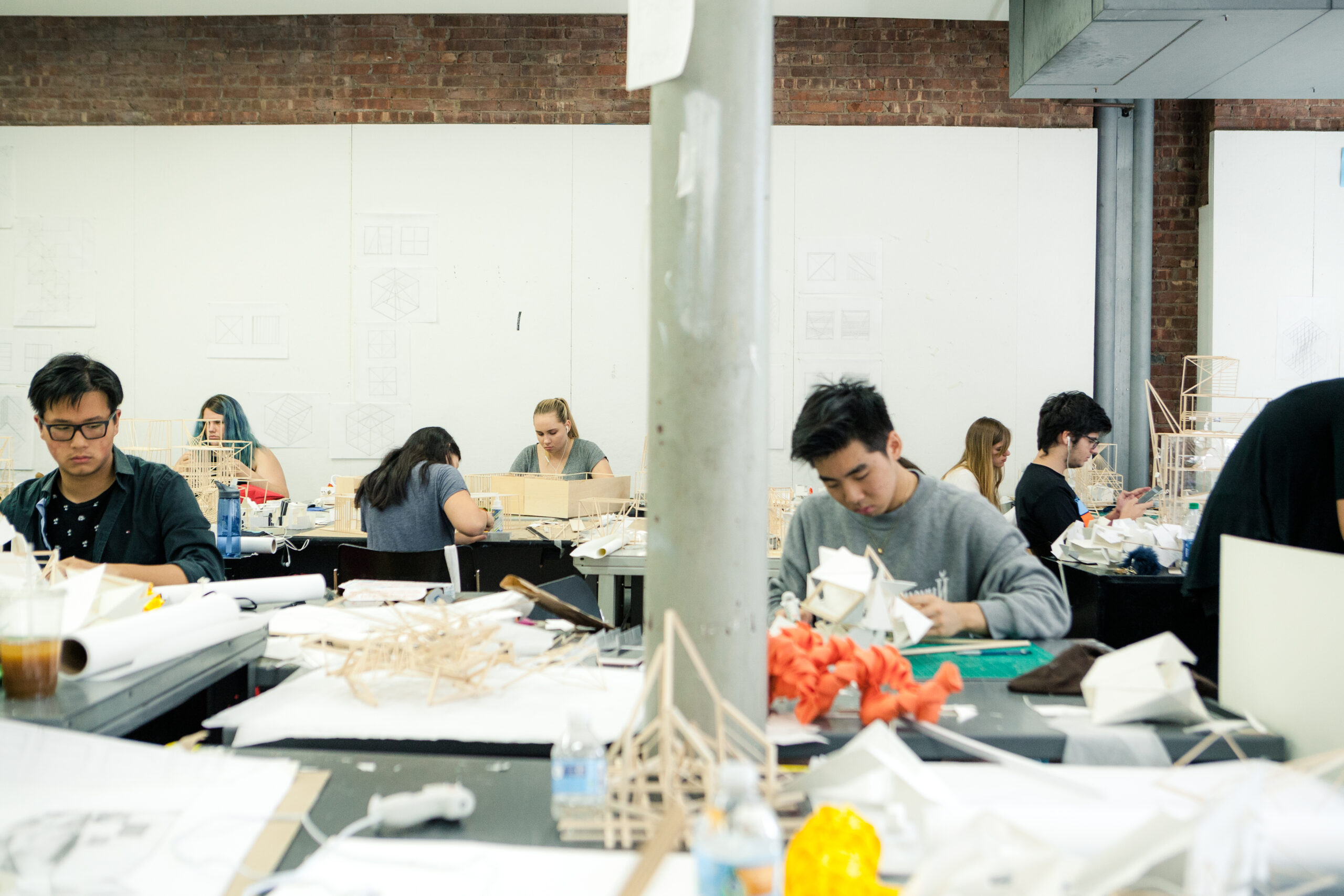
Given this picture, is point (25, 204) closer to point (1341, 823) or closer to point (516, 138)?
point (516, 138)

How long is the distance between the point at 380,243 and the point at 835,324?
123 inches

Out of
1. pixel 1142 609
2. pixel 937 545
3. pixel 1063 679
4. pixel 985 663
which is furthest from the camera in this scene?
pixel 1142 609

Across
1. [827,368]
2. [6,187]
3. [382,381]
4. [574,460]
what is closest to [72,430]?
[574,460]

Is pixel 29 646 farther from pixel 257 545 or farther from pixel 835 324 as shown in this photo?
pixel 835 324

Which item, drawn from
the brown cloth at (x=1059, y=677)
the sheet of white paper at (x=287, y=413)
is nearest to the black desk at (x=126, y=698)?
the brown cloth at (x=1059, y=677)

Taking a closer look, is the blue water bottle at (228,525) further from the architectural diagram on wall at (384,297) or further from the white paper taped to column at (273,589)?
the architectural diagram on wall at (384,297)

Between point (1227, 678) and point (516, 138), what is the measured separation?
5.63 meters

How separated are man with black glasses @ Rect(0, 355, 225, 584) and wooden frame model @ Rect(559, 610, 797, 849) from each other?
Answer: 171 centimetres

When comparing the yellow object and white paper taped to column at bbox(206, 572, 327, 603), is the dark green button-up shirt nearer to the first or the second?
white paper taped to column at bbox(206, 572, 327, 603)

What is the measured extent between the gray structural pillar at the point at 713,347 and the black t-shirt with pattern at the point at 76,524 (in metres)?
2.01

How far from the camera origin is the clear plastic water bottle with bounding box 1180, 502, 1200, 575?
129 inches

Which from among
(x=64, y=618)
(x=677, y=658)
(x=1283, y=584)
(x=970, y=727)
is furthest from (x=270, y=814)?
(x=1283, y=584)

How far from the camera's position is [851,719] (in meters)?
1.22

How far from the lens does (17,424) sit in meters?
6.04
